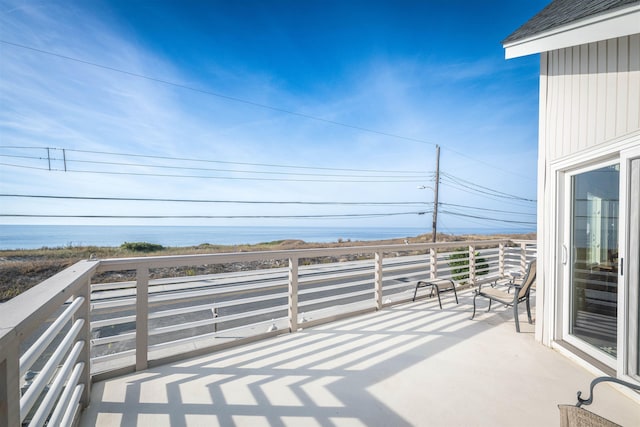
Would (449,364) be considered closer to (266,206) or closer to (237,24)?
(237,24)

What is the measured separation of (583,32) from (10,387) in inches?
134

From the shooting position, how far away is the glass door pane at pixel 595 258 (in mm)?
2275

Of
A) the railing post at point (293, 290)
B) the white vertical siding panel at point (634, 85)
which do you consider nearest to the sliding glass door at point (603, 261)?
the white vertical siding panel at point (634, 85)

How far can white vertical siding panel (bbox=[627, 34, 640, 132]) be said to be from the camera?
1.92m

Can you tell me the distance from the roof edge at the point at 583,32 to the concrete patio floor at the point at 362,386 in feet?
7.93

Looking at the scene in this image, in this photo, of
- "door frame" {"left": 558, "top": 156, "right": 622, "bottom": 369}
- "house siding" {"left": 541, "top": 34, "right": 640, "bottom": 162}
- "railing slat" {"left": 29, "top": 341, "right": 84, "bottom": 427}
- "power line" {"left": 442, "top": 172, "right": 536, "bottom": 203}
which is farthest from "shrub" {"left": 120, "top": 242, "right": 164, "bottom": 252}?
"power line" {"left": 442, "top": 172, "right": 536, "bottom": 203}

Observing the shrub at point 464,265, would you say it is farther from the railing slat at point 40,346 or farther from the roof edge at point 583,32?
the railing slat at point 40,346

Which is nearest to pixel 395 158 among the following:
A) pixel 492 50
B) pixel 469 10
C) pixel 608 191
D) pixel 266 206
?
pixel 266 206

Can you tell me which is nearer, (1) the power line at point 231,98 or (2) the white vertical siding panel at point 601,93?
(2) the white vertical siding panel at point 601,93

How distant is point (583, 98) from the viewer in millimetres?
2389

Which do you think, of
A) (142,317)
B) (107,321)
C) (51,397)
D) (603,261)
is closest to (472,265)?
(603,261)

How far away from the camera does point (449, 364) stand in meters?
2.41

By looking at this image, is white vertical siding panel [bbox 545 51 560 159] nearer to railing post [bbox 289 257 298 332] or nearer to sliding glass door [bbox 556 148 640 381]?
sliding glass door [bbox 556 148 640 381]

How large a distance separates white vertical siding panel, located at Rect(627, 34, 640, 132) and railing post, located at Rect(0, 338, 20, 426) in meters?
3.29
